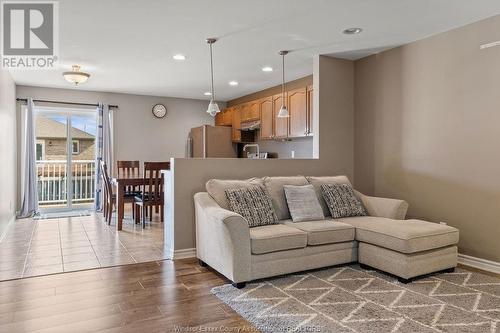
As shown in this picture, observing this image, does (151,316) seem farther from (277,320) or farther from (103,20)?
(103,20)

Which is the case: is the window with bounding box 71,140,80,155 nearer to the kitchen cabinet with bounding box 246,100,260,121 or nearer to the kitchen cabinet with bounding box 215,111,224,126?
the kitchen cabinet with bounding box 215,111,224,126

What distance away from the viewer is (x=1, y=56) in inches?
174

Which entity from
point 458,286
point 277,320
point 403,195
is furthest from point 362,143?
point 277,320

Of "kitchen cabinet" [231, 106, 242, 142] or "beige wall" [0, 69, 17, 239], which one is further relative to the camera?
"kitchen cabinet" [231, 106, 242, 142]

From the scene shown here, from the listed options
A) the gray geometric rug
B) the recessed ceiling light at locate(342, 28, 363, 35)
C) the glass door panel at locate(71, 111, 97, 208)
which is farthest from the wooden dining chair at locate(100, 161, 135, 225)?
the recessed ceiling light at locate(342, 28, 363, 35)

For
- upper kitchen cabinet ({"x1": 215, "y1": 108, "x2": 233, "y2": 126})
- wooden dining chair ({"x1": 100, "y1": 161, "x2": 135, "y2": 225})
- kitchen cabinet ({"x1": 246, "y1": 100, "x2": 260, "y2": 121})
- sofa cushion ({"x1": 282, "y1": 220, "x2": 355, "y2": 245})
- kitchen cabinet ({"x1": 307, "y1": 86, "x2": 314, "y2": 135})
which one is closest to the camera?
sofa cushion ({"x1": 282, "y1": 220, "x2": 355, "y2": 245})

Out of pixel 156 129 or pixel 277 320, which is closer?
pixel 277 320

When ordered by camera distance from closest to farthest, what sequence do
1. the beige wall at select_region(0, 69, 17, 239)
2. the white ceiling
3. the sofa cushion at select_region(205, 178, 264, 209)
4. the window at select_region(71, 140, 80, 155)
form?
the white ceiling → the sofa cushion at select_region(205, 178, 264, 209) → the beige wall at select_region(0, 69, 17, 239) → the window at select_region(71, 140, 80, 155)

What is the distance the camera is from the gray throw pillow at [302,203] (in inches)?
145

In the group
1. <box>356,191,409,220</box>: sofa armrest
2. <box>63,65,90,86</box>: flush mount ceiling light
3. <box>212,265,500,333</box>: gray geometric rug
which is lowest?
<box>212,265,500,333</box>: gray geometric rug

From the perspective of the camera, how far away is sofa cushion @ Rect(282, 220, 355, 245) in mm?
3303

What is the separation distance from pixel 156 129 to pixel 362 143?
4512 mm

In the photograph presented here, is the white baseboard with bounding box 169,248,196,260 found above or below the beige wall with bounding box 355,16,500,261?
below

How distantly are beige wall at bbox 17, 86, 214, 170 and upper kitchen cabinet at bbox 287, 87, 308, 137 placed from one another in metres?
2.94
